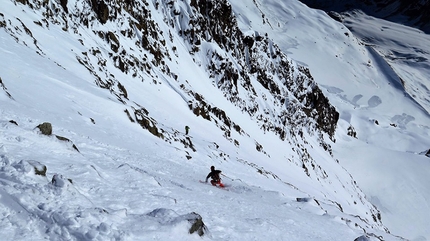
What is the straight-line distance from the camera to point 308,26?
5935 inches

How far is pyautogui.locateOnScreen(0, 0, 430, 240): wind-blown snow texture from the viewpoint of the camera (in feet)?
22.8

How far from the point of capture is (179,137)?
84.7ft

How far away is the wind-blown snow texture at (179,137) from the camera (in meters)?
6.95

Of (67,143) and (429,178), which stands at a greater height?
(67,143)

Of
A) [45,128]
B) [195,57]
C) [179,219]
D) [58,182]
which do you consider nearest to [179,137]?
[45,128]

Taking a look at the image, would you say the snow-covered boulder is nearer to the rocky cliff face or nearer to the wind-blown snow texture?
the wind-blown snow texture

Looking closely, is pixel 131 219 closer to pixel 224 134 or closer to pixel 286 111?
pixel 224 134

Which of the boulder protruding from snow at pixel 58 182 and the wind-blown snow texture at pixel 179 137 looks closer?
the boulder protruding from snow at pixel 58 182

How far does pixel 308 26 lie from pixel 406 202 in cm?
9983

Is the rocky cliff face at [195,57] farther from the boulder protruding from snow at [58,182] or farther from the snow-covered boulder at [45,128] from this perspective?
the boulder protruding from snow at [58,182]

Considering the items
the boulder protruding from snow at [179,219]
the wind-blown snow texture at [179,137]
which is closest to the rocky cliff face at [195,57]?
the wind-blown snow texture at [179,137]

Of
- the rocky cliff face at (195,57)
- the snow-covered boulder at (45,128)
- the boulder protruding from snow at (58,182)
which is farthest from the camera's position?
the rocky cliff face at (195,57)

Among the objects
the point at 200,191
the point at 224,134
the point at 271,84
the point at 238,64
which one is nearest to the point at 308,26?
the point at 271,84

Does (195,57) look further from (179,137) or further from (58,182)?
(58,182)
